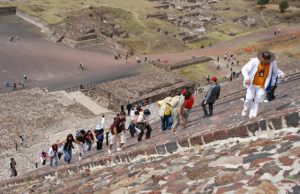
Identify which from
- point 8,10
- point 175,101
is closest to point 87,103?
point 175,101

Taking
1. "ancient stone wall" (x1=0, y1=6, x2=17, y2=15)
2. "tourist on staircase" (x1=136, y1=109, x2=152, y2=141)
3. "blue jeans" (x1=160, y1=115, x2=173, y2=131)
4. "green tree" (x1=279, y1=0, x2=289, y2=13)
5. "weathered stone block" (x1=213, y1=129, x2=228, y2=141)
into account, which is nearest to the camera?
"weathered stone block" (x1=213, y1=129, x2=228, y2=141)

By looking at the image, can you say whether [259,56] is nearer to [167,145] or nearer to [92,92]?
[167,145]


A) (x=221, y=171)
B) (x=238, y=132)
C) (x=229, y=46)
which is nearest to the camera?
(x=221, y=171)

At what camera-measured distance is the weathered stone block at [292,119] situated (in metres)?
7.15

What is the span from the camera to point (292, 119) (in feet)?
23.7

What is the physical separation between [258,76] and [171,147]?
2.41m

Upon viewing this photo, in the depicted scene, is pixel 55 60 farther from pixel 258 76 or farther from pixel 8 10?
pixel 258 76

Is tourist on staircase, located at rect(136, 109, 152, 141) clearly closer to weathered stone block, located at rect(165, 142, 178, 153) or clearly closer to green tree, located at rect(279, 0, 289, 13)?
weathered stone block, located at rect(165, 142, 178, 153)

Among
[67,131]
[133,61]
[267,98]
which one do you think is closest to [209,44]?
[133,61]

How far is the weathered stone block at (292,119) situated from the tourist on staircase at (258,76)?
5.79 ft

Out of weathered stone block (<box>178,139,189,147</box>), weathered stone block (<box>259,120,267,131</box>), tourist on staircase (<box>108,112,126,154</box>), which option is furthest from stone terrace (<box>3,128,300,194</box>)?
tourist on staircase (<box>108,112,126,154</box>)

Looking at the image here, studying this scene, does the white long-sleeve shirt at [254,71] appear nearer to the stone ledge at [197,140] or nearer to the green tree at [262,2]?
the stone ledge at [197,140]

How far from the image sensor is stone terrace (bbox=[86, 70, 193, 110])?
38500mm

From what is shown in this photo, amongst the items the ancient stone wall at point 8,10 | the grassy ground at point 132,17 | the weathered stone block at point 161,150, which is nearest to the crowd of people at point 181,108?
the weathered stone block at point 161,150
